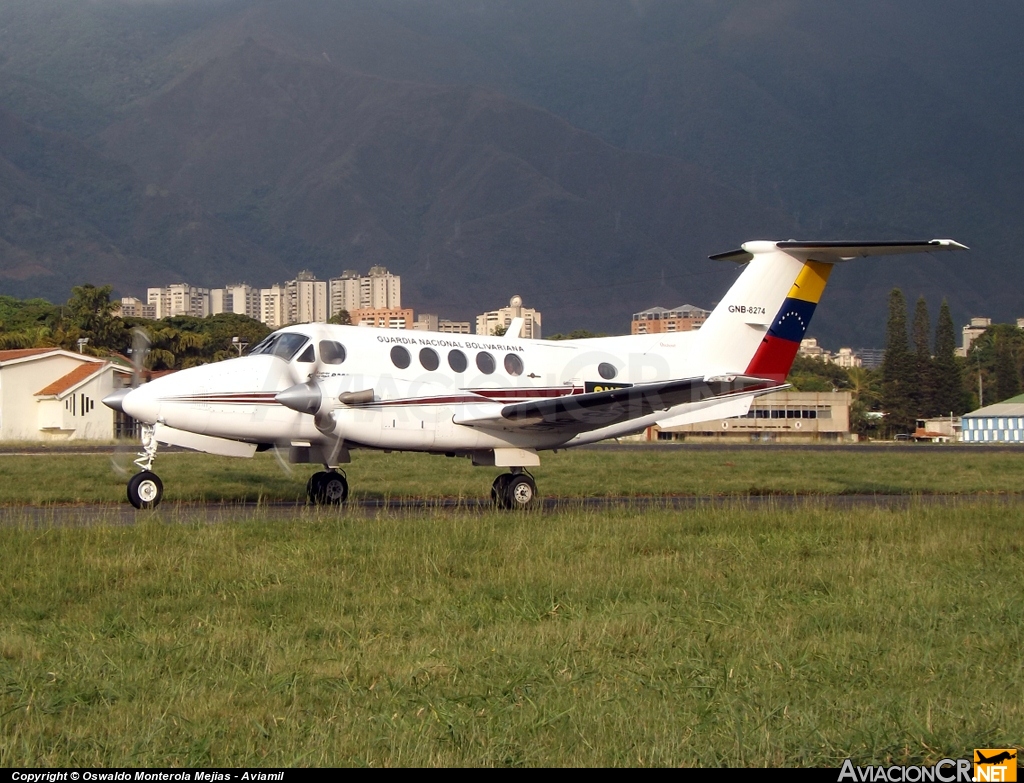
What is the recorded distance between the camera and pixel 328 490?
1941 cm

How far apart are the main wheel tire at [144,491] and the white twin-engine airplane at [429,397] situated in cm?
2

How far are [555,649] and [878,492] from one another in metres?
18.8

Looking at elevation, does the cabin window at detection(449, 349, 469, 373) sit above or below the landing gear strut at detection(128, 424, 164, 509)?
above

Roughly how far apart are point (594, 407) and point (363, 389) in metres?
3.86

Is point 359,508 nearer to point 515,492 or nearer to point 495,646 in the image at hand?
point 515,492

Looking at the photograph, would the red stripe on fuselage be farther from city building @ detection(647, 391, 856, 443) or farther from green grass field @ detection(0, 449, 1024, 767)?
Result: city building @ detection(647, 391, 856, 443)

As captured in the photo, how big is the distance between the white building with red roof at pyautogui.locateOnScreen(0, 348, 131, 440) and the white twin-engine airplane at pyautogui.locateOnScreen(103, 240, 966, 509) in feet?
133

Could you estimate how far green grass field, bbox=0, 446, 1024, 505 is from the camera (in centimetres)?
2212

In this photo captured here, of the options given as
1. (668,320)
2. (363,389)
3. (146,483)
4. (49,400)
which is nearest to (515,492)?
(363,389)

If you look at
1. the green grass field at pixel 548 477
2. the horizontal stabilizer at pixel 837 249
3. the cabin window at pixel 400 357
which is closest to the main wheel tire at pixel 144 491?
the green grass field at pixel 548 477

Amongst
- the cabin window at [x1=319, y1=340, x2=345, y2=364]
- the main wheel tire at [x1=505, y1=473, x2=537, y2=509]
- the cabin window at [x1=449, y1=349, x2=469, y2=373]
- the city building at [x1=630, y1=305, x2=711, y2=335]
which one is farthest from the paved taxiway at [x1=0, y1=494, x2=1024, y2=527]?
the city building at [x1=630, y1=305, x2=711, y2=335]

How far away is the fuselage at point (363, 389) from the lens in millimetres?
17766

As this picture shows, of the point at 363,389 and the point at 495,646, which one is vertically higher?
the point at 363,389

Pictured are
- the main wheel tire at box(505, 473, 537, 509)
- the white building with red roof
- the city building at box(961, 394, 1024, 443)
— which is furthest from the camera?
the city building at box(961, 394, 1024, 443)
